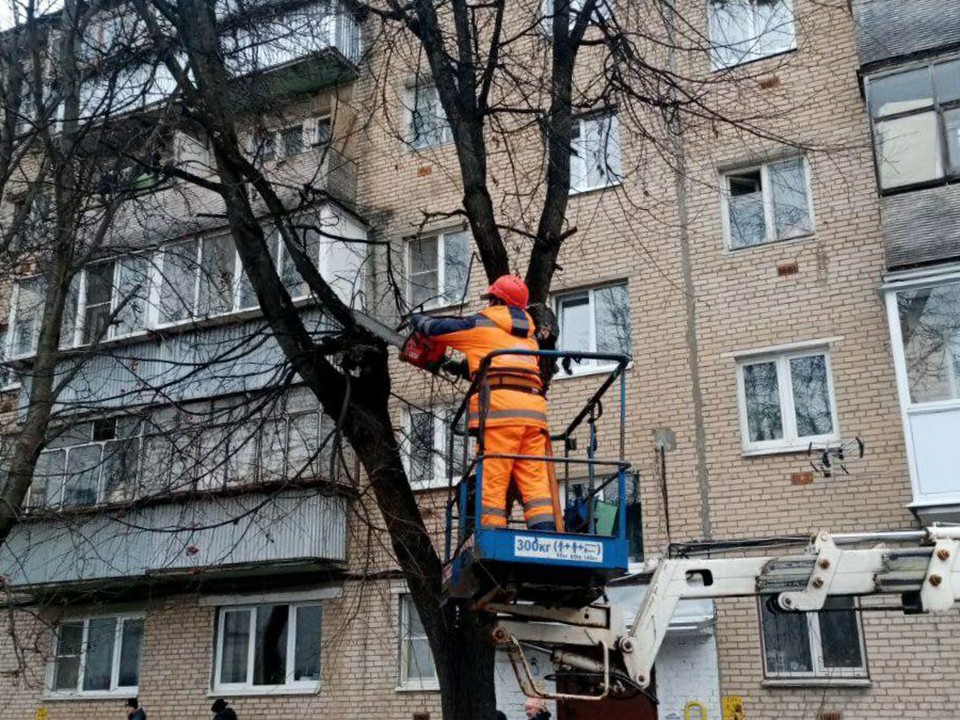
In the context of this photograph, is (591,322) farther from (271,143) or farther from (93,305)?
(93,305)

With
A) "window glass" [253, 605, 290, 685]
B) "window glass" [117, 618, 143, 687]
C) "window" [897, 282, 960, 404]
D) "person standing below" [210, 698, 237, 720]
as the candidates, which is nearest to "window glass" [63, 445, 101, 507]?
"window glass" [117, 618, 143, 687]

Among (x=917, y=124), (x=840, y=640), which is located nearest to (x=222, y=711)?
(x=840, y=640)

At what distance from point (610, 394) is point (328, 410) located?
6.78 meters

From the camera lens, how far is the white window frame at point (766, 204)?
13.6 metres

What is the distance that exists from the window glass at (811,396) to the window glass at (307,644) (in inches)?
289

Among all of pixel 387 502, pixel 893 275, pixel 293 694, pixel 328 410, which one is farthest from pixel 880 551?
pixel 293 694

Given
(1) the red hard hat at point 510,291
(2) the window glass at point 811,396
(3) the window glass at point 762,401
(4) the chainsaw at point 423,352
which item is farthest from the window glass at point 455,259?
(1) the red hard hat at point 510,291

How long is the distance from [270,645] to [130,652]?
265cm

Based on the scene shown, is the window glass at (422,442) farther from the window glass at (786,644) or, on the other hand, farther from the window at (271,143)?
the window glass at (786,644)

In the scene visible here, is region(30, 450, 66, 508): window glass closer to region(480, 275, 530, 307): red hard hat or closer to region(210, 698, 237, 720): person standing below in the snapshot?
region(210, 698, 237, 720): person standing below

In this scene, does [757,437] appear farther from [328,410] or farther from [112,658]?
[112,658]

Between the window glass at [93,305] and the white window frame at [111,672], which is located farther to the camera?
the window glass at [93,305]

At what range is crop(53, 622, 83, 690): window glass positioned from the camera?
1709 centimetres

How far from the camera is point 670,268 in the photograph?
1414 cm
